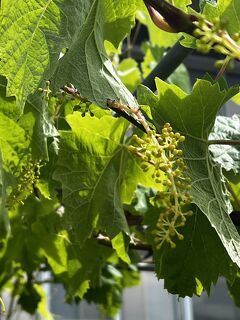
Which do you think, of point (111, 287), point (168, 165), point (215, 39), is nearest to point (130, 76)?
point (111, 287)

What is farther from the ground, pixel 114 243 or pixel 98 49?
pixel 98 49

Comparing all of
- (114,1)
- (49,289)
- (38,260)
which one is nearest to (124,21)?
(114,1)

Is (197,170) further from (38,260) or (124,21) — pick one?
(38,260)

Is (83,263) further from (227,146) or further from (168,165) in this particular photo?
(168,165)

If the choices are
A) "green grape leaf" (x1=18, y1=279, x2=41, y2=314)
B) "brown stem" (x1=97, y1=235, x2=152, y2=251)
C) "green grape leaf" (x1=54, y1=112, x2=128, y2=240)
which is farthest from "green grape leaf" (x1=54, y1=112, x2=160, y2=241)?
"green grape leaf" (x1=18, y1=279, x2=41, y2=314)

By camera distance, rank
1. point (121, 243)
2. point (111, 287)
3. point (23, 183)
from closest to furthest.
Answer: point (23, 183), point (121, 243), point (111, 287)

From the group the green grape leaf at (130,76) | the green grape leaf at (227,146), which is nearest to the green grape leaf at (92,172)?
the green grape leaf at (227,146)
